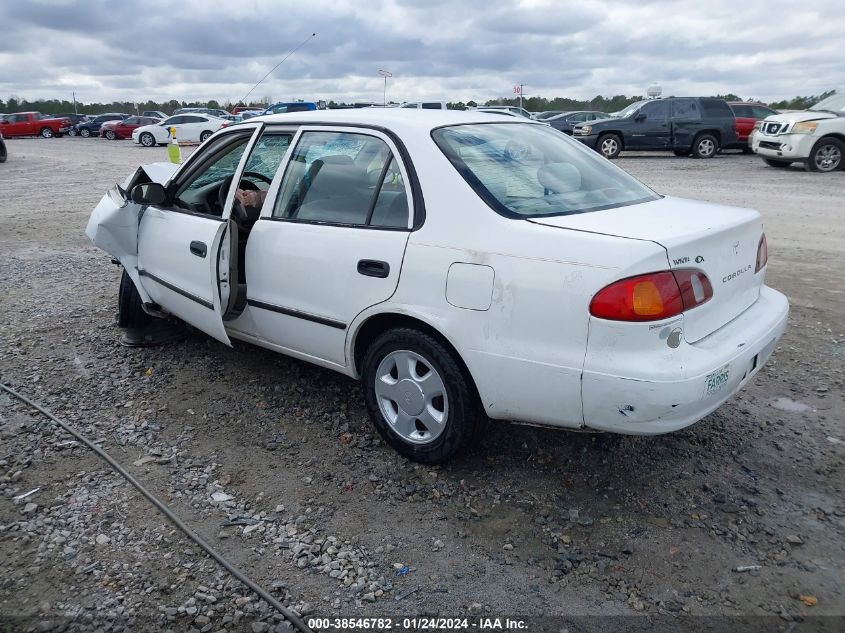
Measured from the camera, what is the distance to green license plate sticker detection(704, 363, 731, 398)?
8.86 feet

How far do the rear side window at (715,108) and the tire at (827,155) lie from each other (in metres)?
4.42

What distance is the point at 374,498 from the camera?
320cm

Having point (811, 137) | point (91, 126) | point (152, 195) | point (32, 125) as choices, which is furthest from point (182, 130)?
point (152, 195)

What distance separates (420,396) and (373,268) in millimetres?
640

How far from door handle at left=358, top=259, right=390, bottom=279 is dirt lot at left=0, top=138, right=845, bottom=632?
→ 96cm

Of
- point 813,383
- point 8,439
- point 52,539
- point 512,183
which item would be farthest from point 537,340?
point 8,439

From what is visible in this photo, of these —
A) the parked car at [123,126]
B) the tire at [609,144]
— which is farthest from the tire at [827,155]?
the parked car at [123,126]

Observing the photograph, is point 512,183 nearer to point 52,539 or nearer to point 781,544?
point 781,544

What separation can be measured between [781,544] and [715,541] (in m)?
0.25

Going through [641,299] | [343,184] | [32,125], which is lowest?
[32,125]

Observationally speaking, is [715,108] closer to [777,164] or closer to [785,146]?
[777,164]

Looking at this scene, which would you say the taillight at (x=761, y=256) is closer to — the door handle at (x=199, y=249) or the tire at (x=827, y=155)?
the door handle at (x=199, y=249)

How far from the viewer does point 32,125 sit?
40500mm

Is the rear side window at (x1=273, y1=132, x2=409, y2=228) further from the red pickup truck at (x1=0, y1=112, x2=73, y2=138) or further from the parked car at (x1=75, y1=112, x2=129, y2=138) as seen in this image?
the red pickup truck at (x1=0, y1=112, x2=73, y2=138)
